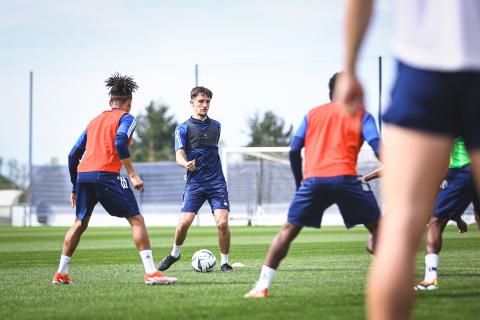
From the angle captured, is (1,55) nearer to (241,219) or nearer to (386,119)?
(241,219)

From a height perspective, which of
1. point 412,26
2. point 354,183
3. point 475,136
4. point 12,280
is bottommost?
point 12,280

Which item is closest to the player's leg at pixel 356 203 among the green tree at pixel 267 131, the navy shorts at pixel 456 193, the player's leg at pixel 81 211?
the navy shorts at pixel 456 193

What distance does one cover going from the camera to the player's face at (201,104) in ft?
35.8

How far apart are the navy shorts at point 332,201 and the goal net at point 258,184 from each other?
26.8 meters

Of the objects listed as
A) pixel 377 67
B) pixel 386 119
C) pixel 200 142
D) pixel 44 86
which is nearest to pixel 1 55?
pixel 44 86

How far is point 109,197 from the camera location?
8219mm

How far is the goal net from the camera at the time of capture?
34.6 m

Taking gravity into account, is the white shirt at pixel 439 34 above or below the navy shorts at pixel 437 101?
above

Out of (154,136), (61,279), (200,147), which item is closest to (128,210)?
(61,279)

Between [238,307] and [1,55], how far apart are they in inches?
Answer: 1515

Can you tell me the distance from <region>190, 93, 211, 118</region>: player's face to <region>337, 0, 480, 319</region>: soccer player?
8.05m

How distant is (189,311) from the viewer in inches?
238

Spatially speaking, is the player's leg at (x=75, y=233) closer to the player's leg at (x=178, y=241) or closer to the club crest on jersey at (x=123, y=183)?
the club crest on jersey at (x=123, y=183)

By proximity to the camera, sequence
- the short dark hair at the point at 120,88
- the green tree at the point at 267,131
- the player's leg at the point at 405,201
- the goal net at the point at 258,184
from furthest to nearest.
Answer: the green tree at the point at 267,131, the goal net at the point at 258,184, the short dark hair at the point at 120,88, the player's leg at the point at 405,201
